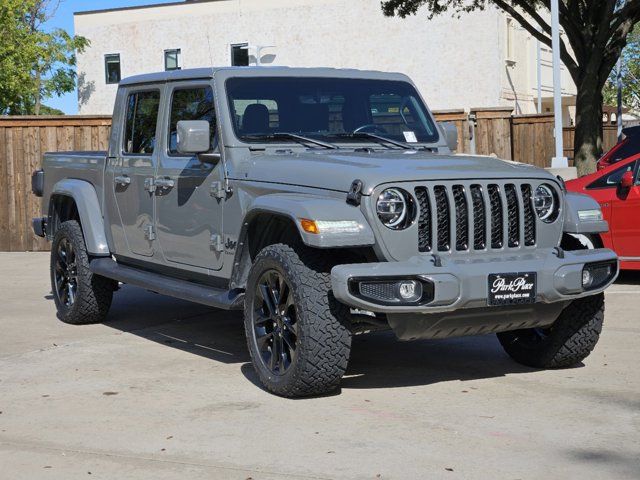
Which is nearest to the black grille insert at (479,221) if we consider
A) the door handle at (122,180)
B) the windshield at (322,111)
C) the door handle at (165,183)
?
the windshield at (322,111)

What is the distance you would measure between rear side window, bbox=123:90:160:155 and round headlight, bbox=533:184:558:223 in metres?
3.04

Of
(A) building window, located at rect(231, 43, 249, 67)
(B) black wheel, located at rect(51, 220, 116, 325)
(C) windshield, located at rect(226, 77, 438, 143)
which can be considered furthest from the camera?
(A) building window, located at rect(231, 43, 249, 67)

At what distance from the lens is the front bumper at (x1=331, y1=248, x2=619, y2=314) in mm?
5973

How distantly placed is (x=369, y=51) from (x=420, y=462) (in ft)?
128

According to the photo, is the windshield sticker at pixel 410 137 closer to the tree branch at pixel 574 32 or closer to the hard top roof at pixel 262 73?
the hard top roof at pixel 262 73

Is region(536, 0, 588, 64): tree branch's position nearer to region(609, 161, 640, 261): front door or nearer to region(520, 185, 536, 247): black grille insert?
region(609, 161, 640, 261): front door

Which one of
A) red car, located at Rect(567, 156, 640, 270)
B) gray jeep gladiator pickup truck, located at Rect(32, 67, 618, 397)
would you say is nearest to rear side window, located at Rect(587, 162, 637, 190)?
red car, located at Rect(567, 156, 640, 270)

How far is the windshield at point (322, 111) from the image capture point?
750cm

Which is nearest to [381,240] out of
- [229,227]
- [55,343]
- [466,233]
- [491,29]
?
[466,233]

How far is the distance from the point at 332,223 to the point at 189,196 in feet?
6.33

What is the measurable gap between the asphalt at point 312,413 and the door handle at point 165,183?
3.99ft

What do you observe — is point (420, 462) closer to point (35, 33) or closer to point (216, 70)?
point (216, 70)

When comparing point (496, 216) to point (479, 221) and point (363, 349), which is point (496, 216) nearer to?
point (479, 221)

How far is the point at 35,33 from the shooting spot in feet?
149
